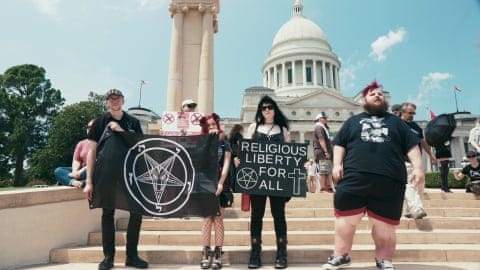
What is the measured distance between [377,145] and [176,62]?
847 cm

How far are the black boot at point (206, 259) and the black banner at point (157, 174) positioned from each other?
470mm

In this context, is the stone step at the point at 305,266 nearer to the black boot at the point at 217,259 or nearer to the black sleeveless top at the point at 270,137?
the black boot at the point at 217,259

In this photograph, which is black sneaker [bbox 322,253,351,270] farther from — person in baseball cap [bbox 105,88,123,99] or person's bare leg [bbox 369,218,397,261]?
person in baseball cap [bbox 105,88,123,99]

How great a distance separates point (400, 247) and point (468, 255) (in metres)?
0.86

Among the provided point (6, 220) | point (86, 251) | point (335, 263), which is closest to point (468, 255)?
point (335, 263)

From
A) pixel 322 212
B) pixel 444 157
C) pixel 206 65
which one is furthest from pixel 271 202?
pixel 206 65

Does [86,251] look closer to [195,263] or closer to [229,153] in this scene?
[195,263]

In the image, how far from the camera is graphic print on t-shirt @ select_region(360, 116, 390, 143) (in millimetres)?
3301

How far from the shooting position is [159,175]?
4.21m

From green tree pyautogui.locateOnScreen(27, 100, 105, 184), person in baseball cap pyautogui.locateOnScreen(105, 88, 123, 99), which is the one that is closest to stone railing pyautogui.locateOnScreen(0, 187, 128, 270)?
person in baseball cap pyautogui.locateOnScreen(105, 88, 123, 99)

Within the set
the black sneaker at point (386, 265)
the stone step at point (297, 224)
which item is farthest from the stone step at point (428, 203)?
the black sneaker at point (386, 265)

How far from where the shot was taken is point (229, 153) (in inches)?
164

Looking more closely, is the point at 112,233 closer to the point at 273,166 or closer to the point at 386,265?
the point at 273,166

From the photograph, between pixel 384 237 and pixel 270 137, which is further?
pixel 270 137
